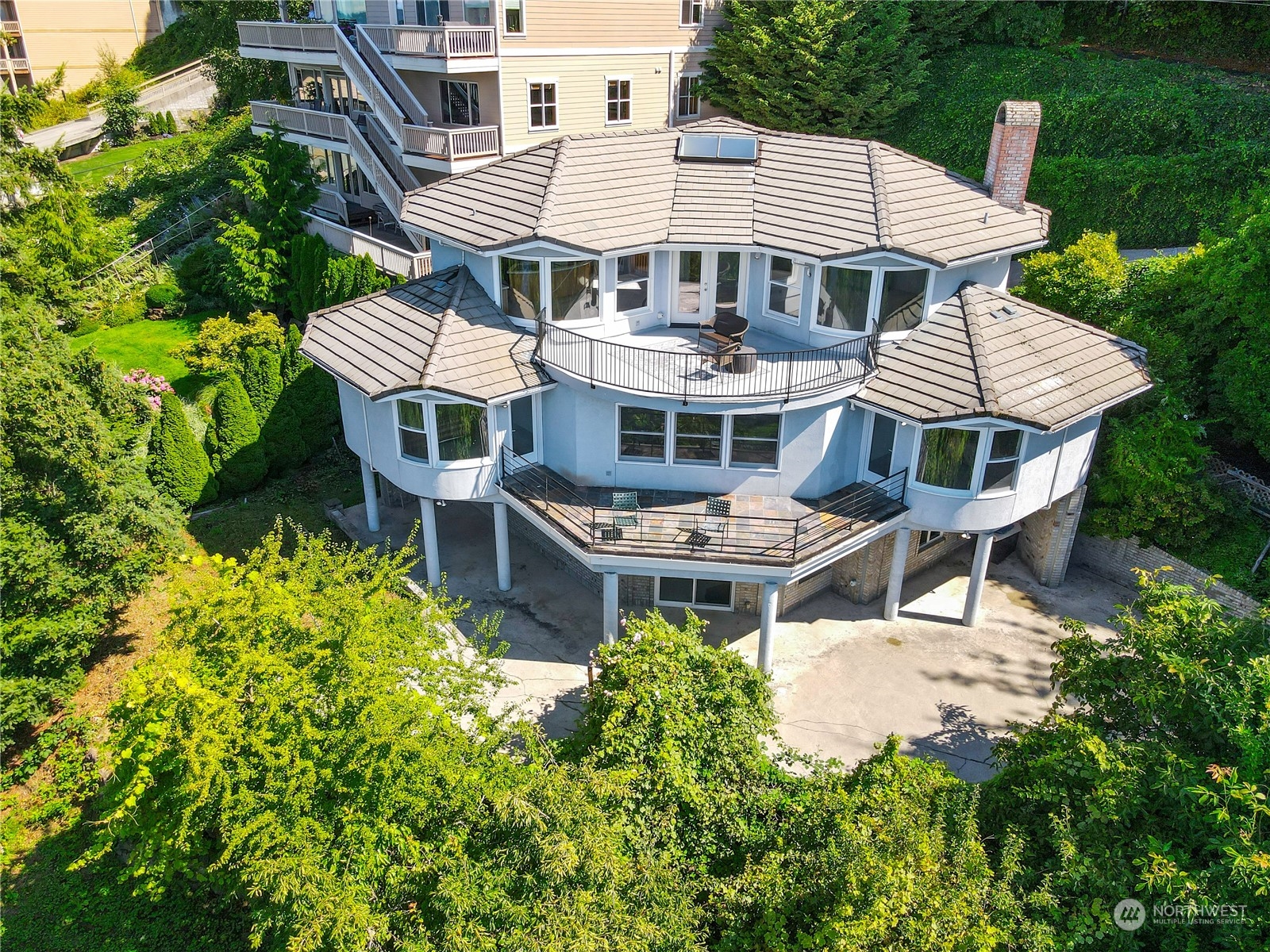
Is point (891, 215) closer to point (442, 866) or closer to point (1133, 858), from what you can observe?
point (1133, 858)

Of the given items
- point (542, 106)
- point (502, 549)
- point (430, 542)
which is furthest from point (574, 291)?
point (542, 106)

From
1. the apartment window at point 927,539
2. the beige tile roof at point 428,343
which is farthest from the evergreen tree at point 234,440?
the apartment window at point 927,539

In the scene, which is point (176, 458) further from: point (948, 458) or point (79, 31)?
point (79, 31)

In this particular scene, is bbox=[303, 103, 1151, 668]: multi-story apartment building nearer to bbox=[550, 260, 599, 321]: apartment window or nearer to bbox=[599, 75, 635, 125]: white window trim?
bbox=[550, 260, 599, 321]: apartment window

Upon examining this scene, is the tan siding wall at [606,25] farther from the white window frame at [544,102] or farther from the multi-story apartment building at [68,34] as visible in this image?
the multi-story apartment building at [68,34]

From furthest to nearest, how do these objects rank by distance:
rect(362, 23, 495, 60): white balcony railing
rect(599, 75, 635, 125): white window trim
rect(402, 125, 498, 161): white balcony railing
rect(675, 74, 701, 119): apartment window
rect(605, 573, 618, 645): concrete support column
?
rect(675, 74, 701, 119): apartment window < rect(599, 75, 635, 125): white window trim < rect(402, 125, 498, 161): white balcony railing < rect(362, 23, 495, 60): white balcony railing < rect(605, 573, 618, 645): concrete support column

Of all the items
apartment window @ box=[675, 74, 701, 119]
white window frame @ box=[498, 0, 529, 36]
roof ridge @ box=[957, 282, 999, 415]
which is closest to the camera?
roof ridge @ box=[957, 282, 999, 415]

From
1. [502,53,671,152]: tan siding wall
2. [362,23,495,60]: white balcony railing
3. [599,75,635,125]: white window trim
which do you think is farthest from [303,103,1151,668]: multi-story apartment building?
[599,75,635,125]: white window trim
